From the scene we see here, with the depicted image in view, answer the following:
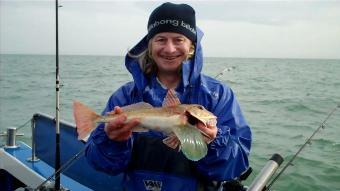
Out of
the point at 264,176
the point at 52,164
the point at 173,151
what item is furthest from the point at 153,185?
the point at 52,164

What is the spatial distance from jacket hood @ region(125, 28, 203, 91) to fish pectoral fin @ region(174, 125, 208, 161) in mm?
628

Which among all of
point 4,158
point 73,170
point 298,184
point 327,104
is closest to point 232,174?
point 73,170

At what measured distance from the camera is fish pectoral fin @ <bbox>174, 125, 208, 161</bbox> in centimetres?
238

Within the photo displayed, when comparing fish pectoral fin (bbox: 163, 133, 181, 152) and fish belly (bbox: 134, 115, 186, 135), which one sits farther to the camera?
fish pectoral fin (bbox: 163, 133, 181, 152)

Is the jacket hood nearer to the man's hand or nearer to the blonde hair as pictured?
the blonde hair

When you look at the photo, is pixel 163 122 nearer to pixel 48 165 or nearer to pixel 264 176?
pixel 264 176

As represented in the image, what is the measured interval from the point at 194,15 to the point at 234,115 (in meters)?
0.89

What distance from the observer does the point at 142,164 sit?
2.96 m

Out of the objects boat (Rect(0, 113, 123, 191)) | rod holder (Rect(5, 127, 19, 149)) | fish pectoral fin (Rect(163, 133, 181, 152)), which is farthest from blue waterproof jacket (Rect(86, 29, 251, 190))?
rod holder (Rect(5, 127, 19, 149))

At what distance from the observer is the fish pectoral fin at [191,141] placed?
238 cm

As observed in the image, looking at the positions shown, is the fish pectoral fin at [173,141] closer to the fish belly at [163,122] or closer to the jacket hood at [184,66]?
the fish belly at [163,122]

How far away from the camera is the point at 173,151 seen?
2908 millimetres

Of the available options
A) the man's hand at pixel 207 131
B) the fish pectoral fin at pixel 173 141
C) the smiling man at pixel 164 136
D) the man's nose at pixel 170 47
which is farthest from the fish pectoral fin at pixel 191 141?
the man's nose at pixel 170 47

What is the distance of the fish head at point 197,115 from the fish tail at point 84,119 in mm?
650
